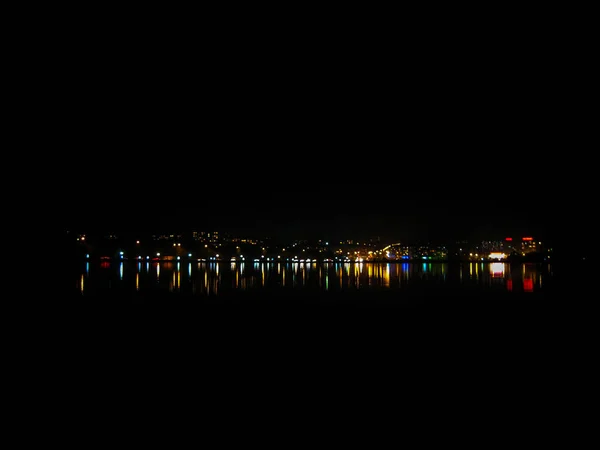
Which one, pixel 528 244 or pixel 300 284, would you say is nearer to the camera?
pixel 300 284

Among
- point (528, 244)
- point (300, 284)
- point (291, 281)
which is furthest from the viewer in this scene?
point (528, 244)

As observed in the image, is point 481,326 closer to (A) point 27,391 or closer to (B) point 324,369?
(B) point 324,369

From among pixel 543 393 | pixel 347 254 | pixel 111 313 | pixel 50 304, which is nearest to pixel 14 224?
pixel 50 304

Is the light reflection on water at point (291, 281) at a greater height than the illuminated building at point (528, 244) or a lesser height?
lesser

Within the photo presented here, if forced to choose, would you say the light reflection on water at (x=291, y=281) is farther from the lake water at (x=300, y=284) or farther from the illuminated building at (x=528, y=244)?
the illuminated building at (x=528, y=244)

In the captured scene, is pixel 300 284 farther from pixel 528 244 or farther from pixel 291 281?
pixel 528 244

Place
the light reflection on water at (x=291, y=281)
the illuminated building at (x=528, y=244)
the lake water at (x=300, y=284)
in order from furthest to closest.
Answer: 1. the illuminated building at (x=528, y=244)
2. the light reflection on water at (x=291, y=281)
3. the lake water at (x=300, y=284)

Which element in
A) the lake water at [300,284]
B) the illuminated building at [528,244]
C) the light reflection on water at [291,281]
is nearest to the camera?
the lake water at [300,284]

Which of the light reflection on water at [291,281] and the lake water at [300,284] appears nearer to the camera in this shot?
the lake water at [300,284]

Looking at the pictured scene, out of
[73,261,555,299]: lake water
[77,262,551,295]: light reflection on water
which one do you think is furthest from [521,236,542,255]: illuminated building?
[73,261,555,299]: lake water

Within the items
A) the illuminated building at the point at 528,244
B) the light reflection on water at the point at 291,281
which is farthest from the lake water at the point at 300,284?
the illuminated building at the point at 528,244

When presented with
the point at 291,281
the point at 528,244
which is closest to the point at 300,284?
the point at 291,281

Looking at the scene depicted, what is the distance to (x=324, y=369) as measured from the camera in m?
5.36

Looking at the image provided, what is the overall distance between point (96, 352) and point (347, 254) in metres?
98.0
